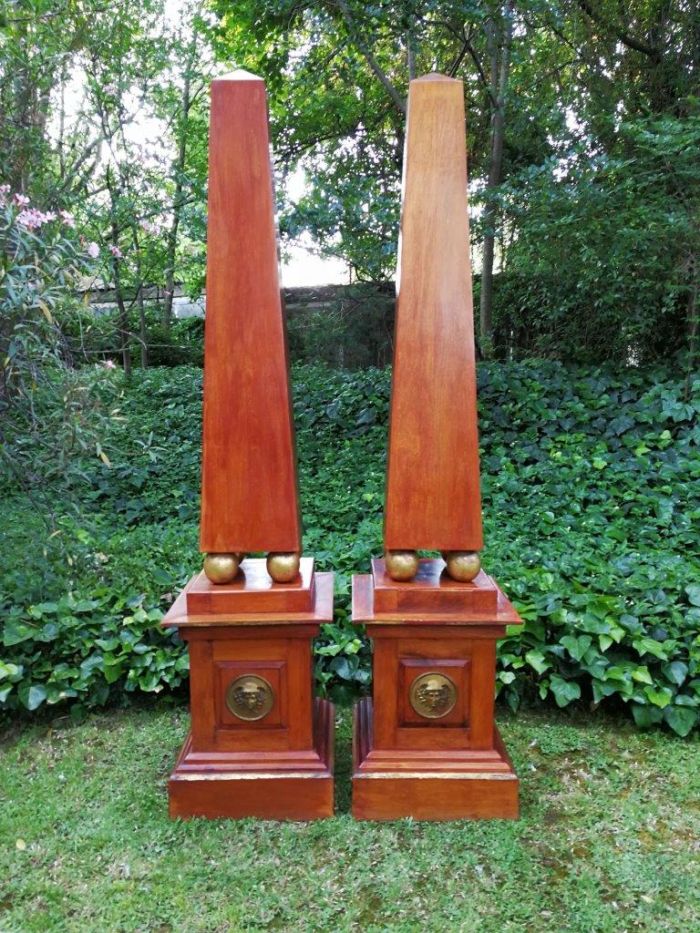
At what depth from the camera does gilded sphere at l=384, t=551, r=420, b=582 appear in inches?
76.4

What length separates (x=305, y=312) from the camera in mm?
7539

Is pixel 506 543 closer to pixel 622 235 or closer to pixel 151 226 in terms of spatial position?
pixel 622 235

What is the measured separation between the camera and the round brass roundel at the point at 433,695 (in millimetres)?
1973

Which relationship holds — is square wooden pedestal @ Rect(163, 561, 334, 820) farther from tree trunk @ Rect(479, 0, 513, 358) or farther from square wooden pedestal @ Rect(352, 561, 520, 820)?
tree trunk @ Rect(479, 0, 513, 358)

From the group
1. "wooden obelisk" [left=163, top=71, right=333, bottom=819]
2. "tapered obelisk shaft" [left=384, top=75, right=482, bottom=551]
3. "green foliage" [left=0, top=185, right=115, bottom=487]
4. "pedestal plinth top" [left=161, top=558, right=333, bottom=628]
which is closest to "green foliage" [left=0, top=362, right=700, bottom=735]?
"green foliage" [left=0, top=185, right=115, bottom=487]

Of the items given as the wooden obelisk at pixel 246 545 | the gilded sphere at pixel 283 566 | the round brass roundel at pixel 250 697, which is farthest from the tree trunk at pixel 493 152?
the round brass roundel at pixel 250 697

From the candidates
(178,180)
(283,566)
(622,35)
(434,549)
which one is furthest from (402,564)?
(622,35)

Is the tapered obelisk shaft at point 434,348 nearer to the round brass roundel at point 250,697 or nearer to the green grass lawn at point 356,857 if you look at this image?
the round brass roundel at point 250,697

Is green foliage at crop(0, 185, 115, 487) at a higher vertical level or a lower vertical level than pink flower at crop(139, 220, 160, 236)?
lower

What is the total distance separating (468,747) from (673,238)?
151 inches

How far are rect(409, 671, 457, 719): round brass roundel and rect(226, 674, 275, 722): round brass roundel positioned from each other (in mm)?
445

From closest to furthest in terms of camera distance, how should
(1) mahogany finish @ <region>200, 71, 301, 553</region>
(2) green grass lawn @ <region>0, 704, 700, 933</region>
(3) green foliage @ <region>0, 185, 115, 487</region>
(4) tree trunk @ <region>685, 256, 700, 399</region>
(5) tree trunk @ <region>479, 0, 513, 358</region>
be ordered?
1. (2) green grass lawn @ <region>0, 704, 700, 933</region>
2. (1) mahogany finish @ <region>200, 71, 301, 553</region>
3. (3) green foliage @ <region>0, 185, 115, 487</region>
4. (4) tree trunk @ <region>685, 256, 700, 399</region>
5. (5) tree trunk @ <region>479, 0, 513, 358</region>

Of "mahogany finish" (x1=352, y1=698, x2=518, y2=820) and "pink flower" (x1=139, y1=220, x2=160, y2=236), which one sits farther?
"pink flower" (x1=139, y1=220, x2=160, y2=236)

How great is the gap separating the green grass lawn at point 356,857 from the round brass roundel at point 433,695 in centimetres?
34
